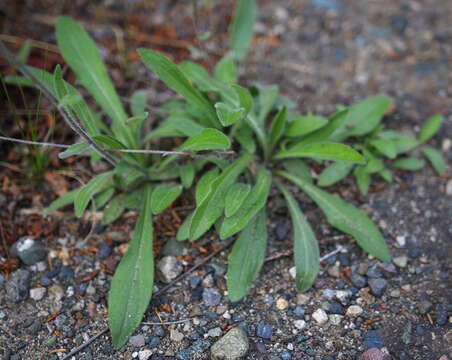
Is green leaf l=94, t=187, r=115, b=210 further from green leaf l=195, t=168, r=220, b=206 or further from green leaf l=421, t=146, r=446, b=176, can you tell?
green leaf l=421, t=146, r=446, b=176

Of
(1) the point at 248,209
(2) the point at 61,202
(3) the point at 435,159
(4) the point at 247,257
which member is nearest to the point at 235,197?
(1) the point at 248,209

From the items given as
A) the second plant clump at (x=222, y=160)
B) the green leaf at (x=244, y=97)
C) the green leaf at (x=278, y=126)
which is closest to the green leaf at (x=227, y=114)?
the second plant clump at (x=222, y=160)

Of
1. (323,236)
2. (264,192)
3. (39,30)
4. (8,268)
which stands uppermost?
(39,30)

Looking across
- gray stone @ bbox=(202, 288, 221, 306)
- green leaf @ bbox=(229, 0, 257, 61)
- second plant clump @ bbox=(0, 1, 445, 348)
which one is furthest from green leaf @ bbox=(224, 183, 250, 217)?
green leaf @ bbox=(229, 0, 257, 61)

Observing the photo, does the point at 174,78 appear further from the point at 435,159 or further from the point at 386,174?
the point at 435,159

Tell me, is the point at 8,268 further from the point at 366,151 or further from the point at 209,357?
the point at 366,151

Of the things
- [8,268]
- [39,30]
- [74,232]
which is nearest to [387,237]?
[74,232]

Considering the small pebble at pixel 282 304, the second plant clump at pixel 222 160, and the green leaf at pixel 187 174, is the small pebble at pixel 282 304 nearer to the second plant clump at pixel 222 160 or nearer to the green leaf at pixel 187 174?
the second plant clump at pixel 222 160

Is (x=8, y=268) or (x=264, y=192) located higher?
(x=264, y=192)
